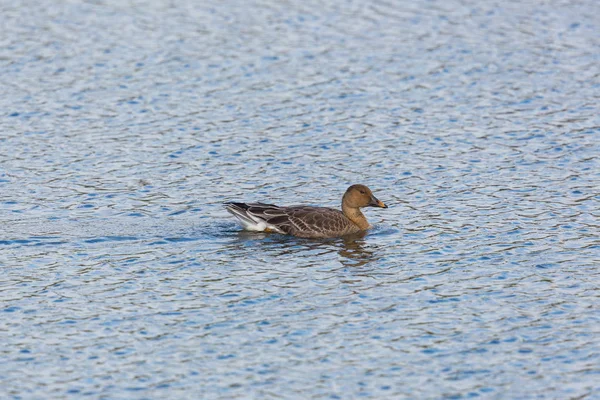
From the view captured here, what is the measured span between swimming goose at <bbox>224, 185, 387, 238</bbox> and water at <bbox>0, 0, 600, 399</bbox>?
0.29m

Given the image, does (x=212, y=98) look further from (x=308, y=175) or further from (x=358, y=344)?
(x=358, y=344)

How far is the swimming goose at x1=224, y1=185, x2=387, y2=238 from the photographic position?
1908 centimetres

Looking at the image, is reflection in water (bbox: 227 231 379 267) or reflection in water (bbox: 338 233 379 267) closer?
reflection in water (bbox: 338 233 379 267)

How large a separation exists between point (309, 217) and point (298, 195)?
2105 millimetres

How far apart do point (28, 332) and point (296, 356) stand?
3.55 m

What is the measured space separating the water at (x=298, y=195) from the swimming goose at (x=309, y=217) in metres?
0.29

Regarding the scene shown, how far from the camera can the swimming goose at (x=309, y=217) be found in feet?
62.6

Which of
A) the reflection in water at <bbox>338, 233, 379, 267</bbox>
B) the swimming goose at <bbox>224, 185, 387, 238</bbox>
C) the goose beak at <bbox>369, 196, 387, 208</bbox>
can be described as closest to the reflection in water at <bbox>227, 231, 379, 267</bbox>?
the reflection in water at <bbox>338, 233, 379, 267</bbox>

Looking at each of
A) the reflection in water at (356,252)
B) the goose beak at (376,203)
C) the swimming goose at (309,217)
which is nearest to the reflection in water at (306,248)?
the reflection in water at (356,252)

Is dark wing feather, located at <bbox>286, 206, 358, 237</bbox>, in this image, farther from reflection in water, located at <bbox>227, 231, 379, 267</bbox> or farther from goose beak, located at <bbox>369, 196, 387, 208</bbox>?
goose beak, located at <bbox>369, 196, 387, 208</bbox>

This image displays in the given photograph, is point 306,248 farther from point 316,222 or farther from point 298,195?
point 298,195

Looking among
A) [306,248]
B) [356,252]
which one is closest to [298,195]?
[306,248]

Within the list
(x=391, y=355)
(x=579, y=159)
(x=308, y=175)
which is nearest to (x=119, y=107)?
(x=308, y=175)

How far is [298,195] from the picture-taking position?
21219mm
